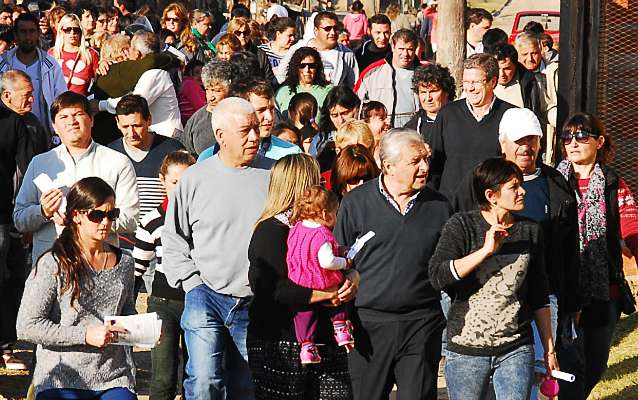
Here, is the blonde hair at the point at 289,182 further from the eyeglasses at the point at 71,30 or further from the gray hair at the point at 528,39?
the gray hair at the point at 528,39

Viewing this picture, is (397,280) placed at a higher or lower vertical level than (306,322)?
higher

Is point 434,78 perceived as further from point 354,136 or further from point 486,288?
point 486,288

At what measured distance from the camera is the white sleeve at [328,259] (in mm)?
6352

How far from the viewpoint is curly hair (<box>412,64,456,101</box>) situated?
10.0 m

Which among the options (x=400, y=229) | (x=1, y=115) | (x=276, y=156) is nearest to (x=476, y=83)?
(x=276, y=156)

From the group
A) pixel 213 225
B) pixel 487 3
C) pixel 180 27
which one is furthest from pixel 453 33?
pixel 487 3

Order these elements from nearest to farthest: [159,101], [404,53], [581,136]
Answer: [581,136] → [159,101] → [404,53]

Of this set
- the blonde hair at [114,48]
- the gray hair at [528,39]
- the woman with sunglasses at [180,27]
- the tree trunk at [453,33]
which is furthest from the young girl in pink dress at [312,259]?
the woman with sunglasses at [180,27]

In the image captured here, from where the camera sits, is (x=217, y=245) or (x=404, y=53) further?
(x=404, y=53)

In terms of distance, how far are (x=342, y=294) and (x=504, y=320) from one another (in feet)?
2.77

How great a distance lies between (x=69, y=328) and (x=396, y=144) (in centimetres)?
212

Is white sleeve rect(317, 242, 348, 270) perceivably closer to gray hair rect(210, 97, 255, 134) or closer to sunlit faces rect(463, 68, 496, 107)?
gray hair rect(210, 97, 255, 134)

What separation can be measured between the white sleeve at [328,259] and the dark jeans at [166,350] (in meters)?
1.68

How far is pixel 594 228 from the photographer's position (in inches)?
311
